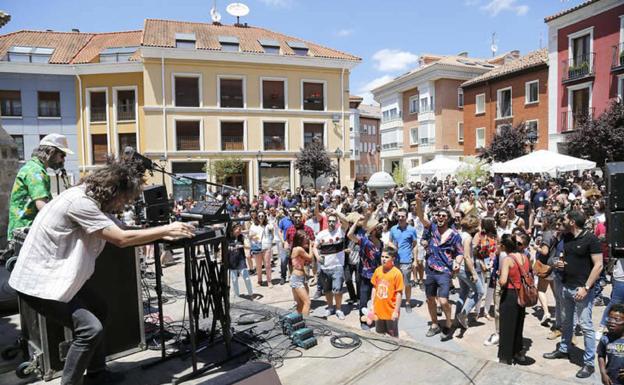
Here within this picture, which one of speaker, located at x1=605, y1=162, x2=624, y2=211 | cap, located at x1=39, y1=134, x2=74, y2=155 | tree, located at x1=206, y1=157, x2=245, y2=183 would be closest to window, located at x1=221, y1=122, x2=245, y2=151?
tree, located at x1=206, y1=157, x2=245, y2=183

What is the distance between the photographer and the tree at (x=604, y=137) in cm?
1862

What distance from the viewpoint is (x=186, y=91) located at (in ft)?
90.4

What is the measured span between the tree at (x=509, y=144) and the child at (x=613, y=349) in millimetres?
21082

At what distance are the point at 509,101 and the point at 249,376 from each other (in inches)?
1228

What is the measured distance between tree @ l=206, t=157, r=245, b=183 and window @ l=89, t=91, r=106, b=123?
851 centimetres

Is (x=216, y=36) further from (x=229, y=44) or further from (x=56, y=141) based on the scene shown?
(x=56, y=141)

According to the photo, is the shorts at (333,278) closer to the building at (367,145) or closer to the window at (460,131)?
the window at (460,131)

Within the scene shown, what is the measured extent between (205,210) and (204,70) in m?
25.6

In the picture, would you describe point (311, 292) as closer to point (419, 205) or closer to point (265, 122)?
point (419, 205)

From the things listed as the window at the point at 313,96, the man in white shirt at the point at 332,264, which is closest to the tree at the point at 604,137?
the window at the point at 313,96

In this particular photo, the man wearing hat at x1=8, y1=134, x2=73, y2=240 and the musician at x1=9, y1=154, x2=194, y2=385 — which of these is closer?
the musician at x1=9, y1=154, x2=194, y2=385

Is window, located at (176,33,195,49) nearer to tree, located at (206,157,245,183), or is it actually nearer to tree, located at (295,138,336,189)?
tree, located at (206,157,245,183)

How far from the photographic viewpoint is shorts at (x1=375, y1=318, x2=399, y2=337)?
532cm

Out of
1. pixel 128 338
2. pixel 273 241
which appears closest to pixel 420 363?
pixel 128 338
